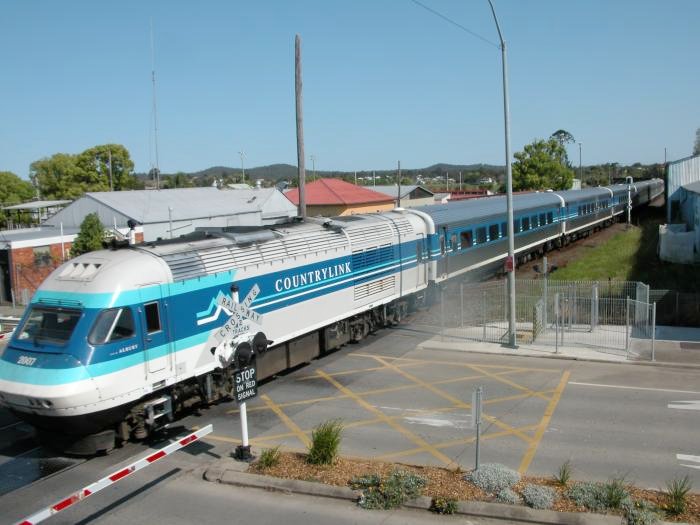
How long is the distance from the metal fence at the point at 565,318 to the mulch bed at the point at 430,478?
851 centimetres

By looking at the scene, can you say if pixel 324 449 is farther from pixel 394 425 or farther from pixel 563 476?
pixel 563 476

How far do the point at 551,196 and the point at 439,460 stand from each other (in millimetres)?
31715

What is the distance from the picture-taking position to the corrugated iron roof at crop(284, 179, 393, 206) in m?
55.7

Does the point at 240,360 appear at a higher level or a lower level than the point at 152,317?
lower

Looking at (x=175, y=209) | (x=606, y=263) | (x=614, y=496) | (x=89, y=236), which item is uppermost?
(x=175, y=209)

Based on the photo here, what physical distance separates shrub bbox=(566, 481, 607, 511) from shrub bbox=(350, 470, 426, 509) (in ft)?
6.78

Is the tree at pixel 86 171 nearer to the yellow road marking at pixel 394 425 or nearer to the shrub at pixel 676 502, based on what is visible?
the yellow road marking at pixel 394 425

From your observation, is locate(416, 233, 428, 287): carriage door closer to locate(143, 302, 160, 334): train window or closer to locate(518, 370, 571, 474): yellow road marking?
locate(518, 370, 571, 474): yellow road marking

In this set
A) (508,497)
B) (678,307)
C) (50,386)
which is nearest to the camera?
(508,497)

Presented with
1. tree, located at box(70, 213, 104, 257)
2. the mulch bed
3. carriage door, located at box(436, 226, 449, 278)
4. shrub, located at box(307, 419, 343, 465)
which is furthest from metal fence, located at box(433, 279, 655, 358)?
tree, located at box(70, 213, 104, 257)

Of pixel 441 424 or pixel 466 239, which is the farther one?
pixel 466 239

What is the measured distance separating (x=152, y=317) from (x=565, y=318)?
13.7 metres

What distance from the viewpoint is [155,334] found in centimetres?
1130

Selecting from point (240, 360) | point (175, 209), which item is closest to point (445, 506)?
point (240, 360)
